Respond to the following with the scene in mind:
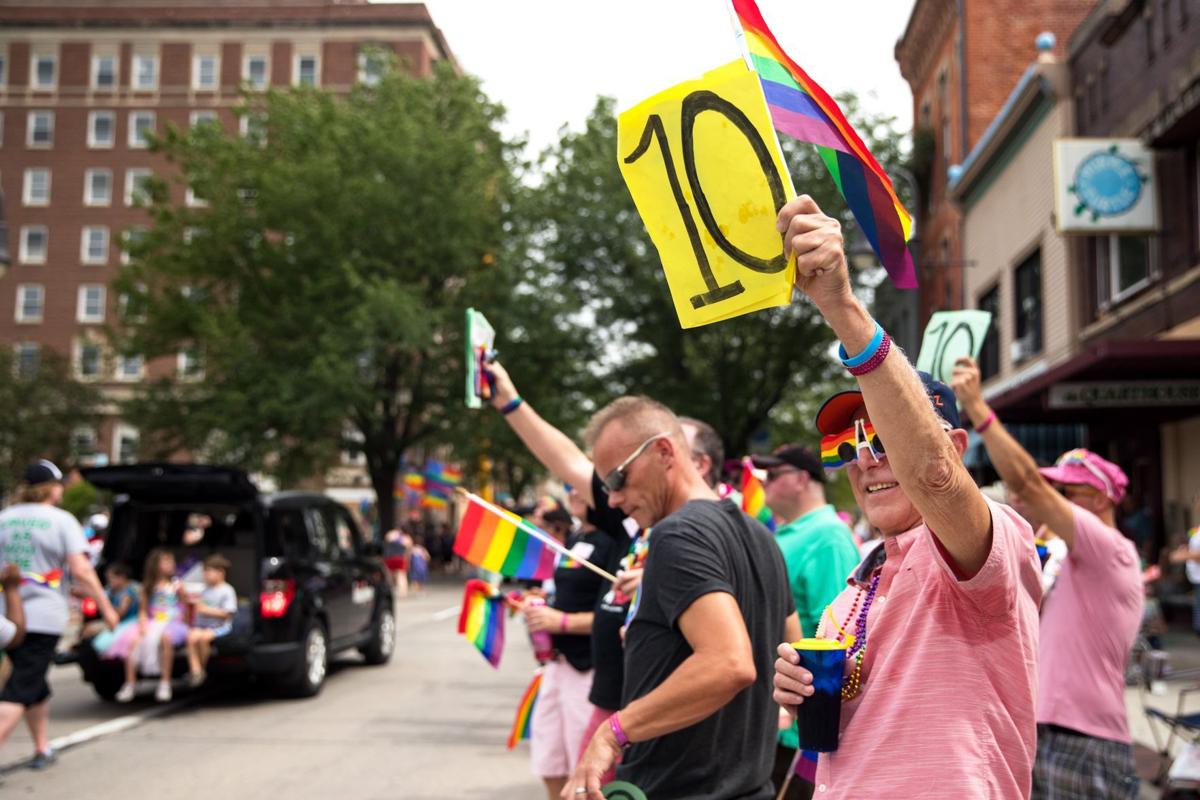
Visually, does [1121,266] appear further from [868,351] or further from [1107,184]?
[868,351]

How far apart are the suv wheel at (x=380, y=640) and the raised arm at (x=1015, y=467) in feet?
33.9

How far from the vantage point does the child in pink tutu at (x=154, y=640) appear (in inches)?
411

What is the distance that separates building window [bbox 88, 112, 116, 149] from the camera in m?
60.7

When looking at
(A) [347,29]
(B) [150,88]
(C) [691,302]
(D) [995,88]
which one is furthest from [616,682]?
(B) [150,88]

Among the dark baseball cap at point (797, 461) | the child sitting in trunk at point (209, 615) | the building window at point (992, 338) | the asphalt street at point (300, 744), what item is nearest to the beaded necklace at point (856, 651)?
the dark baseball cap at point (797, 461)

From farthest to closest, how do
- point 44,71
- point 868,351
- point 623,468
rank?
1. point 44,71
2. point 623,468
3. point 868,351

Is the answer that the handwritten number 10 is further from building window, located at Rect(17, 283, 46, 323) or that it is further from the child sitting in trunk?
building window, located at Rect(17, 283, 46, 323)

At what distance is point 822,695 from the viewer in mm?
2148

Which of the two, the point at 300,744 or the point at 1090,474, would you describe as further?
the point at 300,744

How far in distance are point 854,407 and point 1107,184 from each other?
15.8 metres

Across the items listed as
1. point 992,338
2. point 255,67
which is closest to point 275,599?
point 992,338

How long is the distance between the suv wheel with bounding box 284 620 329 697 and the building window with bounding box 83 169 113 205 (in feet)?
182

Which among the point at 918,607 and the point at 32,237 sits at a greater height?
the point at 32,237

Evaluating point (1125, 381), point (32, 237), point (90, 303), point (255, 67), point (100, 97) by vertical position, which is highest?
point (255, 67)
